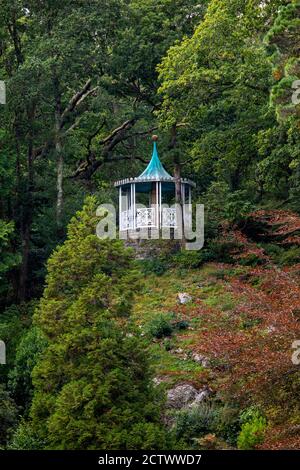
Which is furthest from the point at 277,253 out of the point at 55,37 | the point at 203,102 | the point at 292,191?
the point at 55,37

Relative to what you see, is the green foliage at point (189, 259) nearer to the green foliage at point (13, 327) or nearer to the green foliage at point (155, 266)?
the green foliage at point (155, 266)

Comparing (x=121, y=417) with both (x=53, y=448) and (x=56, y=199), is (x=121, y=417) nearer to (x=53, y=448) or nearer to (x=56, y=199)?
(x=53, y=448)

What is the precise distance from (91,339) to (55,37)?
14.6 m

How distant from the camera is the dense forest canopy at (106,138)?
18.8m

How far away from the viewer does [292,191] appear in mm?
27625

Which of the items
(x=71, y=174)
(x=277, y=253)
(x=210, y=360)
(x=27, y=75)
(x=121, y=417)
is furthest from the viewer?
(x=71, y=174)

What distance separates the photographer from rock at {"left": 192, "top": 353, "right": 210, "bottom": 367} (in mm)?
21839

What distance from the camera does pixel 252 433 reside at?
59.2 feet

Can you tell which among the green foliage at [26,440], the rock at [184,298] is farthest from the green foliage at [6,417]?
the rock at [184,298]

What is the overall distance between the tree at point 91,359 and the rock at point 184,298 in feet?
19.8

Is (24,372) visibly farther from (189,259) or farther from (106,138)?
(106,138)

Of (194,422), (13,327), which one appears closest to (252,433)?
(194,422)

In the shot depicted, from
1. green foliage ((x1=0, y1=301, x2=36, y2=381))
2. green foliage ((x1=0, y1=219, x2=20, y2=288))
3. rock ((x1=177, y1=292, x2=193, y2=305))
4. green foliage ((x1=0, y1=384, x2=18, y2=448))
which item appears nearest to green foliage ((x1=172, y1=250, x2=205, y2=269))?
rock ((x1=177, y1=292, x2=193, y2=305))

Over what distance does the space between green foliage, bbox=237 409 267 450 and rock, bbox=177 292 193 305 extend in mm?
6729
